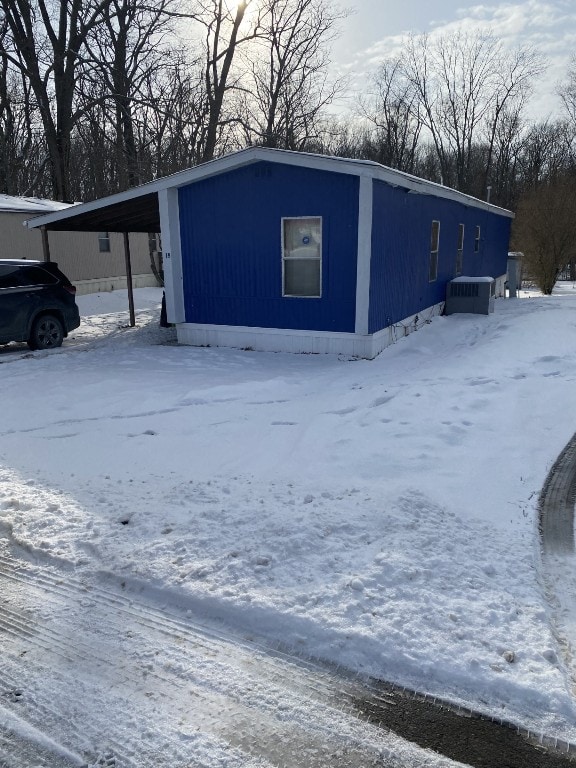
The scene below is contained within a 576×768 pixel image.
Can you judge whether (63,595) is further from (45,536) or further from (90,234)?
(90,234)

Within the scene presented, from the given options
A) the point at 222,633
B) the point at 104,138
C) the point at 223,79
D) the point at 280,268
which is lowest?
the point at 222,633

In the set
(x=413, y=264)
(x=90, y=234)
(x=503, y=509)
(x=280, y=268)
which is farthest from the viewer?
(x=90, y=234)

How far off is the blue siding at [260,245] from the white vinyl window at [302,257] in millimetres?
104

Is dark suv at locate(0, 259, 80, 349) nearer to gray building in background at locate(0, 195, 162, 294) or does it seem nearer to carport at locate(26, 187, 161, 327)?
carport at locate(26, 187, 161, 327)

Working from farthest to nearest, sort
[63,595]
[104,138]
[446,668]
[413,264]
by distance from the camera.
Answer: [104,138], [413,264], [63,595], [446,668]

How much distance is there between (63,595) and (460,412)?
4.31m

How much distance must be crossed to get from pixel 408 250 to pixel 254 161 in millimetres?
3256

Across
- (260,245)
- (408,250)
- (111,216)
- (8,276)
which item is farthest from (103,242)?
(408,250)

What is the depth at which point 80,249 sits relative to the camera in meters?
18.9

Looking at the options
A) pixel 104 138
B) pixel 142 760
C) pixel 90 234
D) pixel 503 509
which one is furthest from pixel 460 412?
pixel 104 138

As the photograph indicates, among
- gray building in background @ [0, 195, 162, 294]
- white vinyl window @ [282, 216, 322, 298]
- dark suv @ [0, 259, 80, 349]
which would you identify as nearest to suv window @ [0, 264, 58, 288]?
dark suv @ [0, 259, 80, 349]

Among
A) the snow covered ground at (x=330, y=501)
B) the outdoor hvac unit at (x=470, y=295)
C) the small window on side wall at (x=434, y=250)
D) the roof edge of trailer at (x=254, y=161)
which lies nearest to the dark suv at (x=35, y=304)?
the roof edge of trailer at (x=254, y=161)

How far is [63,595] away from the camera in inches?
118

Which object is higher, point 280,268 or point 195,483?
point 280,268
